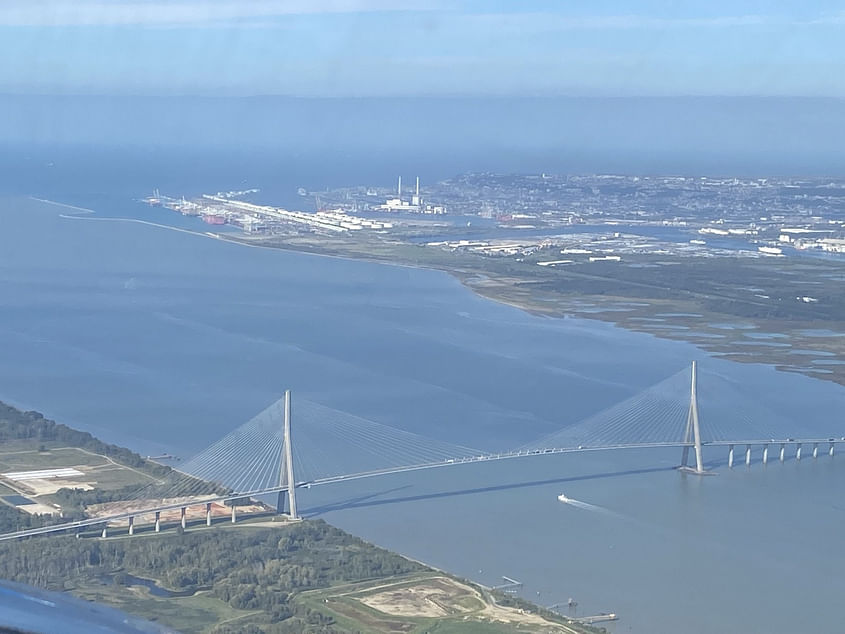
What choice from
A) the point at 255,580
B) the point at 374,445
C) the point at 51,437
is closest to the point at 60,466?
the point at 51,437

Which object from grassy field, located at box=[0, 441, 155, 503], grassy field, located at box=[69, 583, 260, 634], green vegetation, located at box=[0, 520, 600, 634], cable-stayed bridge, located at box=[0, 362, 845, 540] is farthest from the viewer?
grassy field, located at box=[0, 441, 155, 503]

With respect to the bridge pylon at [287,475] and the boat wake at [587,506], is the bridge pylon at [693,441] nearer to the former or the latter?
the boat wake at [587,506]

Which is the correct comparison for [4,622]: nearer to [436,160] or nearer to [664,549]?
[664,549]

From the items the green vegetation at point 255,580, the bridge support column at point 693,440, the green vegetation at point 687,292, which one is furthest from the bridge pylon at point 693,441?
the green vegetation at point 687,292

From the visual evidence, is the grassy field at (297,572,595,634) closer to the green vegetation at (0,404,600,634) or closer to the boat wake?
the green vegetation at (0,404,600,634)

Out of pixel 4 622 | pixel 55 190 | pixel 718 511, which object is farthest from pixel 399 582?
pixel 55 190

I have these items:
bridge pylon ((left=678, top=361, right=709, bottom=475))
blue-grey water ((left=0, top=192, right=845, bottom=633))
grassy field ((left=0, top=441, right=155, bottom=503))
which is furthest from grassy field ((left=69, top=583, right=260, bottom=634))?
bridge pylon ((left=678, top=361, right=709, bottom=475))

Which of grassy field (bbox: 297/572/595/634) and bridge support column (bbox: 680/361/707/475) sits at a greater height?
bridge support column (bbox: 680/361/707/475)
